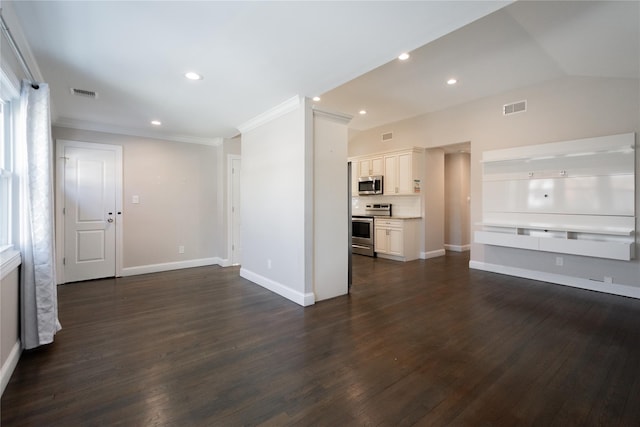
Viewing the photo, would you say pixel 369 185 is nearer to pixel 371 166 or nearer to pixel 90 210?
pixel 371 166

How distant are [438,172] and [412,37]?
16.2ft

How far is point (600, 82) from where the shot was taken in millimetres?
4012

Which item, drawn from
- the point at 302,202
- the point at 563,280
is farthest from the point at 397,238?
the point at 302,202

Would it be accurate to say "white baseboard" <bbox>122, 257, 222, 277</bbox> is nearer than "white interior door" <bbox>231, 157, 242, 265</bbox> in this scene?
Yes

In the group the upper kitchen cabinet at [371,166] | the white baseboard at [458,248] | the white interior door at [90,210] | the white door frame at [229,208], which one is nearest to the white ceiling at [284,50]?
the white interior door at [90,210]

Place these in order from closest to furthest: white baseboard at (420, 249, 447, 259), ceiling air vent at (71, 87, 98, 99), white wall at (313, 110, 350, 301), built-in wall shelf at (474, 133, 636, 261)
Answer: ceiling air vent at (71, 87, 98, 99)
white wall at (313, 110, 350, 301)
built-in wall shelf at (474, 133, 636, 261)
white baseboard at (420, 249, 447, 259)

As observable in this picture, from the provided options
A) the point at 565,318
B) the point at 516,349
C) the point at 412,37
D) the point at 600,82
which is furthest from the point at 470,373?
the point at 600,82

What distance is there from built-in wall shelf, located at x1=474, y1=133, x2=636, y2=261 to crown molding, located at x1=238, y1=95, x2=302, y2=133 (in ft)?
11.8

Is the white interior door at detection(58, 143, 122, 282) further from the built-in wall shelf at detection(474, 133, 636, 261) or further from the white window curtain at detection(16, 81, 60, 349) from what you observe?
the built-in wall shelf at detection(474, 133, 636, 261)

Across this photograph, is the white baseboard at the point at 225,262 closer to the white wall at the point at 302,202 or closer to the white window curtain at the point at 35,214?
the white wall at the point at 302,202

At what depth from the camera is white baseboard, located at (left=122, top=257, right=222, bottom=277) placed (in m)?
5.04

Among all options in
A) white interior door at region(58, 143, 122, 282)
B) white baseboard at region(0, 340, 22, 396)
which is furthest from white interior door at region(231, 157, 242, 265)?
white baseboard at region(0, 340, 22, 396)

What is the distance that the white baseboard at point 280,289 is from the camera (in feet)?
11.6

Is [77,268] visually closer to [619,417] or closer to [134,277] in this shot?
[134,277]
